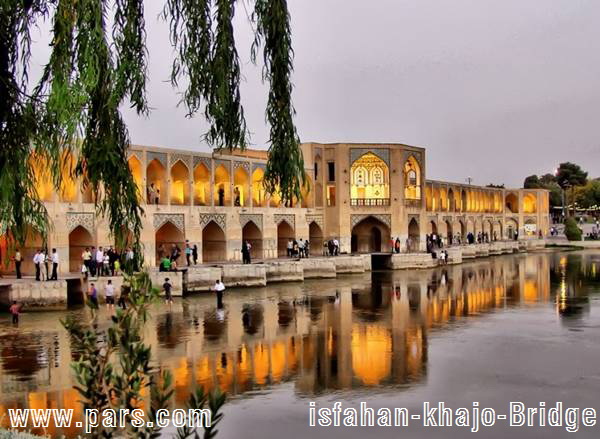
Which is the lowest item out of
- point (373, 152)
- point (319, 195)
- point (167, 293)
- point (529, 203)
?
point (167, 293)

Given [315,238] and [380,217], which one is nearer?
[315,238]

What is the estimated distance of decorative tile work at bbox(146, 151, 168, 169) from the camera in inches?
878

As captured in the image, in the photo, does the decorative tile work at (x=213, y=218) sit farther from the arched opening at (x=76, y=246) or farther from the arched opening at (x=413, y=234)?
the arched opening at (x=413, y=234)

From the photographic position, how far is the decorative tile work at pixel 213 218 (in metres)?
24.2

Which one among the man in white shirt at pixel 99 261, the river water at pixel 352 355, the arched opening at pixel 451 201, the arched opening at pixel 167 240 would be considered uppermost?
the arched opening at pixel 451 201

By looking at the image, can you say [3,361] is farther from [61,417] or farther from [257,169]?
[257,169]

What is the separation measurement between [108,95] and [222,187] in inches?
890

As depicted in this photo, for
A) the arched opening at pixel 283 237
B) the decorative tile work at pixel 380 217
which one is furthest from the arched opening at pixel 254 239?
the decorative tile work at pixel 380 217

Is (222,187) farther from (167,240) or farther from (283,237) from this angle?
(283,237)

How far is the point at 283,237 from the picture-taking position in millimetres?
29891

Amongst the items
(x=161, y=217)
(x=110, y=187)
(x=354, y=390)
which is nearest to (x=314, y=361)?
(x=354, y=390)

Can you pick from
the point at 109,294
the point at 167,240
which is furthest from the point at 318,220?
the point at 109,294

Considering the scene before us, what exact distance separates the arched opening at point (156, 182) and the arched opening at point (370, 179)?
41.7ft

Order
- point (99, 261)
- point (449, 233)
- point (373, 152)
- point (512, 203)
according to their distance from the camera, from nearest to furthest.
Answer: point (99, 261)
point (373, 152)
point (449, 233)
point (512, 203)
